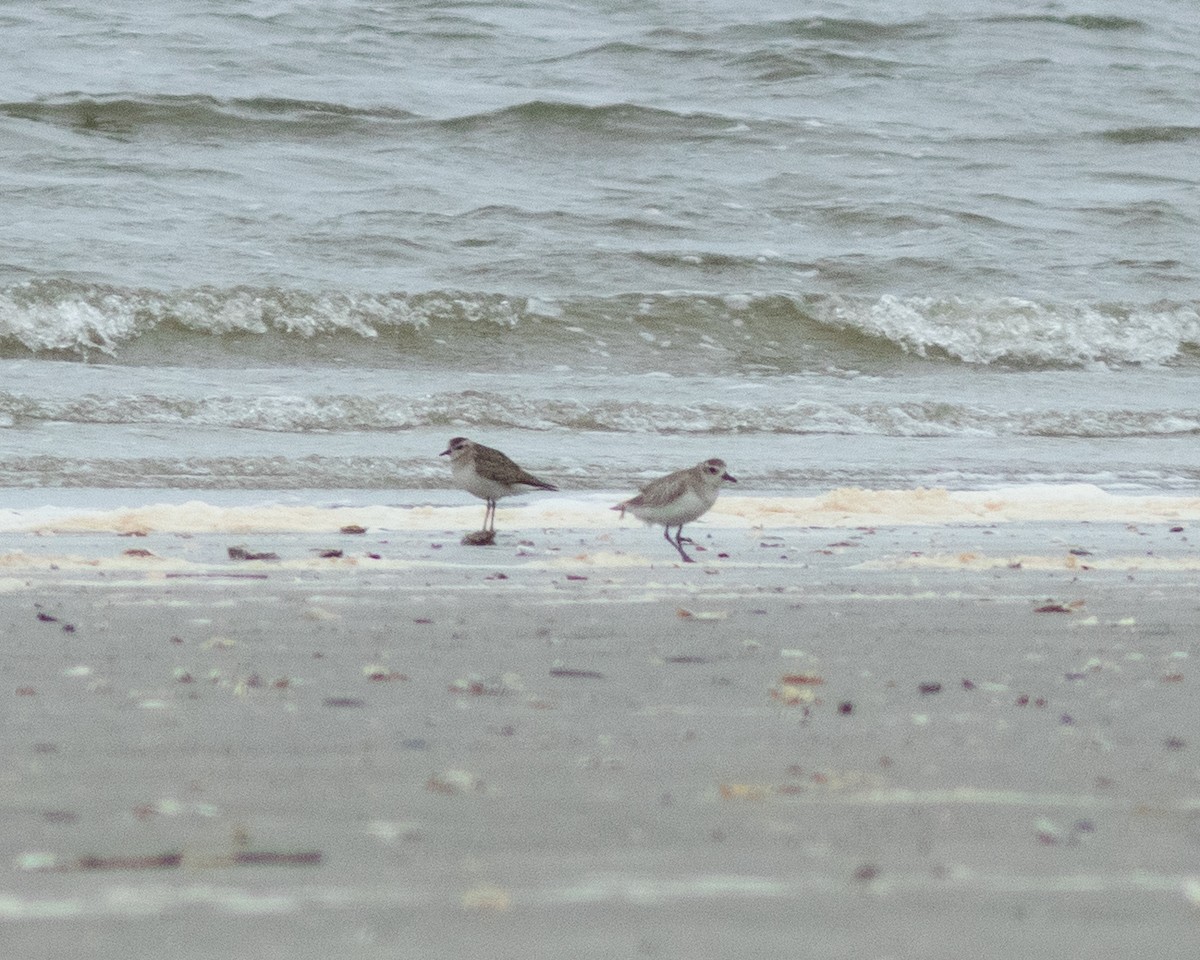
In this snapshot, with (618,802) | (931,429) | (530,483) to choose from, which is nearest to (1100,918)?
(618,802)

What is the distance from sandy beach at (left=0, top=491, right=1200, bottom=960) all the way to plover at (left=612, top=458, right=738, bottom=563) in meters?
0.87

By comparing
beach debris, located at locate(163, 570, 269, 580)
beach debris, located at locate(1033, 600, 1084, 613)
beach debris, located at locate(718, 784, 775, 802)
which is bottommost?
beach debris, located at locate(163, 570, 269, 580)

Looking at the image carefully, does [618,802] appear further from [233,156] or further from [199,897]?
[233,156]

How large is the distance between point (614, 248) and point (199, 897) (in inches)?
537

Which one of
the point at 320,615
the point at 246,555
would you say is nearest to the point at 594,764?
the point at 320,615

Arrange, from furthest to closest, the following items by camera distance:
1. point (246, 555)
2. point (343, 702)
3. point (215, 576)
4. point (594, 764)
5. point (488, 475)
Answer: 1. point (488, 475)
2. point (246, 555)
3. point (215, 576)
4. point (343, 702)
5. point (594, 764)

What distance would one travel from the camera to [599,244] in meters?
15.2

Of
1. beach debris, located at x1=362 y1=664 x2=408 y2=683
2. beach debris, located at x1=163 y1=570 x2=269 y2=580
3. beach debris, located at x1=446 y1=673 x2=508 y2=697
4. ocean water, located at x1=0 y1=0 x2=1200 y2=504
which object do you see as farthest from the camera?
ocean water, located at x1=0 y1=0 x2=1200 y2=504

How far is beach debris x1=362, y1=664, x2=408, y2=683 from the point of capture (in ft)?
9.49

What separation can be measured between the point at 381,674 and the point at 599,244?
40.9 feet

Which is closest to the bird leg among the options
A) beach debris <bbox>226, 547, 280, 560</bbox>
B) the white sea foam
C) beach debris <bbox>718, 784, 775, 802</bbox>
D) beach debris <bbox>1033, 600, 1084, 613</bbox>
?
the white sea foam

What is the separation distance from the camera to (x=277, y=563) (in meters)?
4.86

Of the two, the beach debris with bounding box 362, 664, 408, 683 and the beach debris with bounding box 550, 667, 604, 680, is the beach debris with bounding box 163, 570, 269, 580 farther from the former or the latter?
the beach debris with bounding box 550, 667, 604, 680

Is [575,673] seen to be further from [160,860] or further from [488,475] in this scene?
[488,475]
